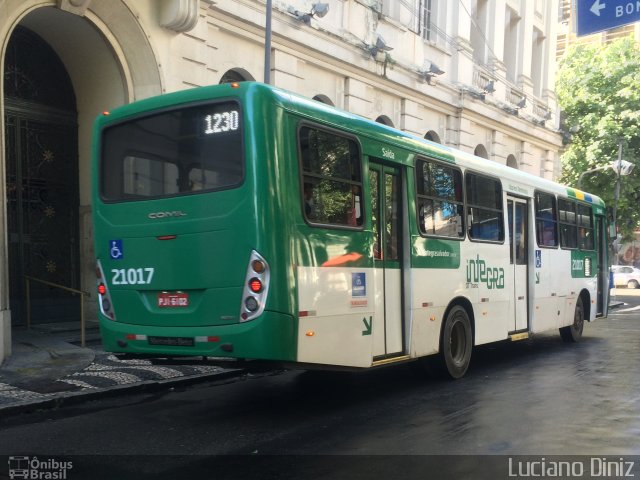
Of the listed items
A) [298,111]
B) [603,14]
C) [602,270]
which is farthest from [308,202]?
[602,270]

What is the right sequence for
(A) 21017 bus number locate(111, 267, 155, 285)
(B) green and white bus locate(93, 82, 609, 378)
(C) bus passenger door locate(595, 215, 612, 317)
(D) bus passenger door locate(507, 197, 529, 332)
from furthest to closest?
1. (C) bus passenger door locate(595, 215, 612, 317)
2. (D) bus passenger door locate(507, 197, 529, 332)
3. (A) 21017 bus number locate(111, 267, 155, 285)
4. (B) green and white bus locate(93, 82, 609, 378)

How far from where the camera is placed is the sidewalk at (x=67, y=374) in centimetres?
767

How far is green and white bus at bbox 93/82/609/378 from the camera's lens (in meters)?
6.28

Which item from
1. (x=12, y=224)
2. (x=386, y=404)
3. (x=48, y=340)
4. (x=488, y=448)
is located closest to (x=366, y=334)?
(x=386, y=404)

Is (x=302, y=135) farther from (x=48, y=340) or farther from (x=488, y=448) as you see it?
(x=48, y=340)

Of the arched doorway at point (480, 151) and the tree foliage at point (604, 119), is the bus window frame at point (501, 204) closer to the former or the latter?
the arched doorway at point (480, 151)

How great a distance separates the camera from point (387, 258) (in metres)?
7.88

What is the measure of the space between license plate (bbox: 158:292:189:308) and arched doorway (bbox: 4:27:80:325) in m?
6.43

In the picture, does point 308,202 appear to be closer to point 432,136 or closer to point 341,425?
point 341,425

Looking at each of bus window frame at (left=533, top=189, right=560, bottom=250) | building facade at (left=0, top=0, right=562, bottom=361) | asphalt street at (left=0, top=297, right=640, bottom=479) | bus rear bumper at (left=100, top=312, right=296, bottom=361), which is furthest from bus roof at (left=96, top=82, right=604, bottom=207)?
building facade at (left=0, top=0, right=562, bottom=361)

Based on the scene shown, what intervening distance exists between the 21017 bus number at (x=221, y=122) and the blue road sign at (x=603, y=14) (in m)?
6.07

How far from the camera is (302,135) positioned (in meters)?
6.64

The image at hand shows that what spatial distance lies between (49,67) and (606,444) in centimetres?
1157

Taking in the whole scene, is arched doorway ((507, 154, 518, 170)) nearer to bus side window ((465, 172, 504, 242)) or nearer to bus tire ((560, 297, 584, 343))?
bus tire ((560, 297, 584, 343))
